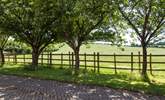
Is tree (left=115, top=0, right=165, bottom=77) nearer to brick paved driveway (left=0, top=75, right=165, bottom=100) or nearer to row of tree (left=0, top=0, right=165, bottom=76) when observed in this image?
row of tree (left=0, top=0, right=165, bottom=76)

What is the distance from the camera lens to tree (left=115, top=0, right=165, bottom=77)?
19631mm

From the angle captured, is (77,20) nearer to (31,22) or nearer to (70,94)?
(31,22)

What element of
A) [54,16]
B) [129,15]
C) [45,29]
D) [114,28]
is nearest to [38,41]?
[45,29]

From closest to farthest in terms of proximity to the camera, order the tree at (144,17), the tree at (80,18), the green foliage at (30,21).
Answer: the tree at (144,17) < the tree at (80,18) < the green foliage at (30,21)

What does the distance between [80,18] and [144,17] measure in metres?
4.11

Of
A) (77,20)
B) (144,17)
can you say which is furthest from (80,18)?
(144,17)

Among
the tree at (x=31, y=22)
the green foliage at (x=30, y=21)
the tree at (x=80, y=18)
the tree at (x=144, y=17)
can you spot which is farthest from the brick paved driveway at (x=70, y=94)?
the green foliage at (x=30, y=21)

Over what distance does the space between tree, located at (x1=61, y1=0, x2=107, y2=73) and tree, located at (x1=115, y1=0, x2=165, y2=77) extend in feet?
Result: 5.23

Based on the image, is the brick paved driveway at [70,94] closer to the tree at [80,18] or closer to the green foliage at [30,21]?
the tree at [80,18]

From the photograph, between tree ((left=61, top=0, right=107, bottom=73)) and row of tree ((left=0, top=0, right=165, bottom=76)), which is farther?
tree ((left=61, top=0, right=107, bottom=73))

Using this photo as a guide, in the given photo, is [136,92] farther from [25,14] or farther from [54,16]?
[25,14]

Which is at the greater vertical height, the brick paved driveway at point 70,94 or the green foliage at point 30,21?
the green foliage at point 30,21

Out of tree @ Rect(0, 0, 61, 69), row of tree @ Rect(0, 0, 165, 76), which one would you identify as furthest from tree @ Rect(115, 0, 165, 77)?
tree @ Rect(0, 0, 61, 69)

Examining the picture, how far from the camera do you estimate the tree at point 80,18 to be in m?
21.8
